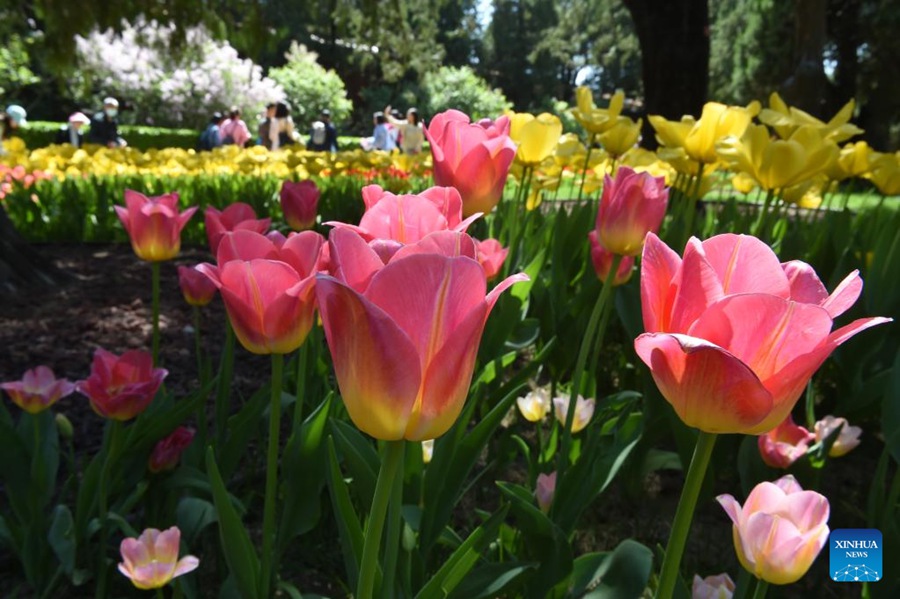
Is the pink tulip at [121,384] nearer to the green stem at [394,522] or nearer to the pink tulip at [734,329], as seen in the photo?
the green stem at [394,522]

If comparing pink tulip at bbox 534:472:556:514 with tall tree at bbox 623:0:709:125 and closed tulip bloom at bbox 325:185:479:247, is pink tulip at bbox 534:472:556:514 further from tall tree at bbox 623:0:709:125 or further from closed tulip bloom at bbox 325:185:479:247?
tall tree at bbox 623:0:709:125

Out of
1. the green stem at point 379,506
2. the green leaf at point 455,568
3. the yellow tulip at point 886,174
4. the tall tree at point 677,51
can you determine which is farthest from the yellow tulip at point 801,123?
the tall tree at point 677,51

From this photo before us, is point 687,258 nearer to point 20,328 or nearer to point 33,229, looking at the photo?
point 20,328

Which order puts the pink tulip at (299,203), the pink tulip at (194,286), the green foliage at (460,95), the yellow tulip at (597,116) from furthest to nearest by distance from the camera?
the green foliage at (460,95) → the yellow tulip at (597,116) → the pink tulip at (299,203) → the pink tulip at (194,286)

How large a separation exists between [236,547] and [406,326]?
58 cm

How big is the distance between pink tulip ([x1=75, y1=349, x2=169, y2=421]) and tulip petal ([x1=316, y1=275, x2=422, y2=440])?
772mm

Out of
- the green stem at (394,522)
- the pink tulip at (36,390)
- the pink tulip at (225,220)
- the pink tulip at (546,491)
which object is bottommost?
the pink tulip at (546,491)

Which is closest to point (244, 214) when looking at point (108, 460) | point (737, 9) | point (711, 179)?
point (108, 460)

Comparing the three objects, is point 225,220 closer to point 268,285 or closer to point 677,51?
point 268,285

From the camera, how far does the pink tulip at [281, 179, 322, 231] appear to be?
186 centimetres

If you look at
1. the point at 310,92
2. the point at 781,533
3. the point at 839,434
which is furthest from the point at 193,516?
the point at 310,92

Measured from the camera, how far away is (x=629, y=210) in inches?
46.2

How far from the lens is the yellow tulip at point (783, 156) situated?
158cm

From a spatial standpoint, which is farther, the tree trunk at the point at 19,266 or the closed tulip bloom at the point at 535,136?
the tree trunk at the point at 19,266
